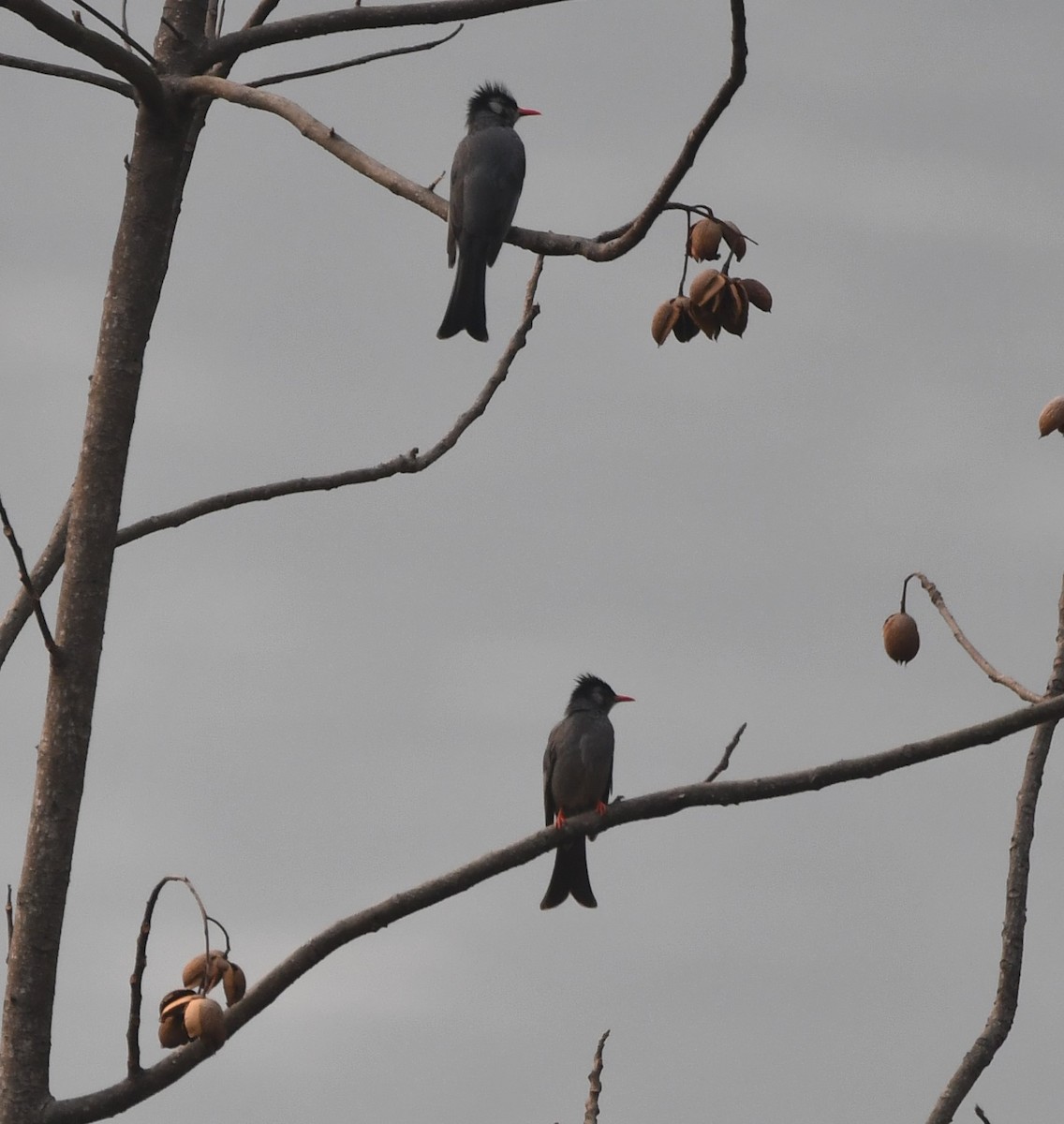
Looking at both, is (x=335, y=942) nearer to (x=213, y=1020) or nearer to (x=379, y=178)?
(x=213, y=1020)

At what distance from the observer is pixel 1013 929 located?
475 cm

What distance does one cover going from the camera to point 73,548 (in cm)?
473

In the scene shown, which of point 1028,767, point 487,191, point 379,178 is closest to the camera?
point 379,178

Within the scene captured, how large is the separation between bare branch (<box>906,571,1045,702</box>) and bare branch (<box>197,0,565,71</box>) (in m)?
2.30

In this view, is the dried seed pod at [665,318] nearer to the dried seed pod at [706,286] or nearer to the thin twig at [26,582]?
the dried seed pod at [706,286]

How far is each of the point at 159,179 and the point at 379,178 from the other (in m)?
0.97

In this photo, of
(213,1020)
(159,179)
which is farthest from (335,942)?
(159,179)

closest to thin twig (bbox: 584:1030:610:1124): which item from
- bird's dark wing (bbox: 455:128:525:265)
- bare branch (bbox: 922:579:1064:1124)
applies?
bare branch (bbox: 922:579:1064:1124)

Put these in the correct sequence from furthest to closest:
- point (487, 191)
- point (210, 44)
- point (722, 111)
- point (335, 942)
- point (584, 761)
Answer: point (584, 761) < point (487, 191) < point (210, 44) < point (335, 942) < point (722, 111)

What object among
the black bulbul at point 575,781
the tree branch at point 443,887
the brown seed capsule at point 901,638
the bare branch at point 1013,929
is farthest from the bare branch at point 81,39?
the black bulbul at point 575,781

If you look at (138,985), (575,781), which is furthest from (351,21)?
(575,781)

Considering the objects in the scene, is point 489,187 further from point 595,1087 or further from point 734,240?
point 595,1087

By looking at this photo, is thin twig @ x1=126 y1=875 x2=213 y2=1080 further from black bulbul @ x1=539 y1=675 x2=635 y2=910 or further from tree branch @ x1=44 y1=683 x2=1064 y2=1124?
black bulbul @ x1=539 y1=675 x2=635 y2=910

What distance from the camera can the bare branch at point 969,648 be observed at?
15.2ft
